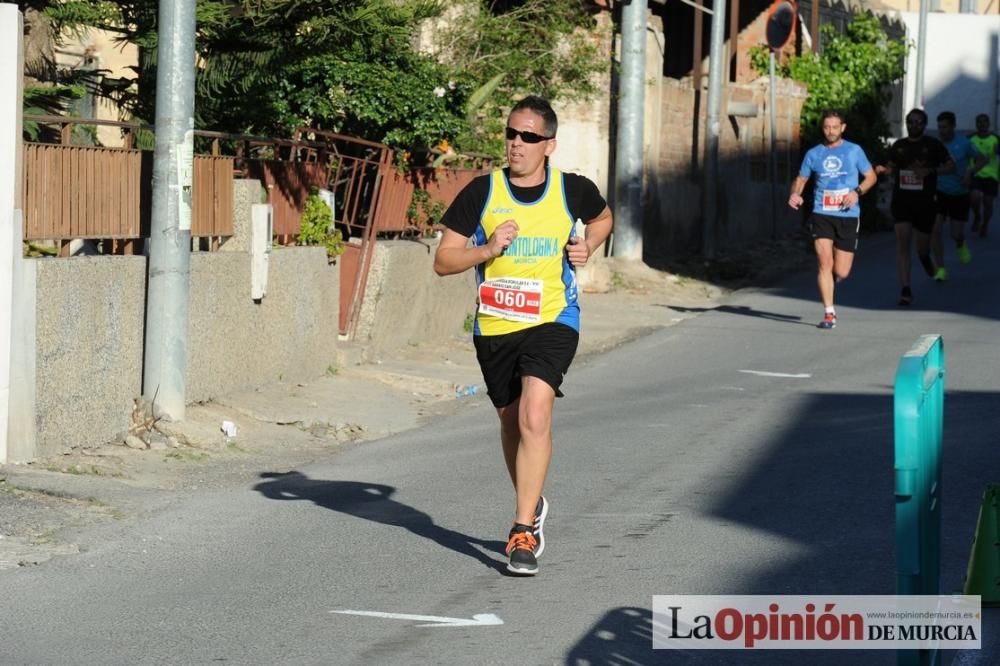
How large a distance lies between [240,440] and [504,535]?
3.08m

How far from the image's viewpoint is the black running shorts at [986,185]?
2670 centimetres

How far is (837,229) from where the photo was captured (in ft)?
52.3

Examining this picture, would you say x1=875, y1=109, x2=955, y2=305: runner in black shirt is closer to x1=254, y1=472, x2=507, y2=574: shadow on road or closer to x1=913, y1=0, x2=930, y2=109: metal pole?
x1=254, y1=472, x2=507, y2=574: shadow on road

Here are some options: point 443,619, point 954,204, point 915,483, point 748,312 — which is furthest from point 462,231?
point 954,204

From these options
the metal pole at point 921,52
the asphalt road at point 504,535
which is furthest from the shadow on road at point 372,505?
the metal pole at point 921,52

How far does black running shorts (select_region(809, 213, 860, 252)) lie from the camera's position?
52.2 ft

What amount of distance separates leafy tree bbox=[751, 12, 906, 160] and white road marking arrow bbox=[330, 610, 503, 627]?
24370 millimetres

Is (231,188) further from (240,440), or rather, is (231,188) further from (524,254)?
(524,254)

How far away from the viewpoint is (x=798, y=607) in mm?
6156

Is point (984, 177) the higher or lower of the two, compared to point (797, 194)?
higher

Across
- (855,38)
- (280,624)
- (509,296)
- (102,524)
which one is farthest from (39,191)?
(855,38)

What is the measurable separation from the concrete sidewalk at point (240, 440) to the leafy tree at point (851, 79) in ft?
47.7

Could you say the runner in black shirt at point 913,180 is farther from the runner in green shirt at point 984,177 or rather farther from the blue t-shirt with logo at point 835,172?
the runner in green shirt at point 984,177

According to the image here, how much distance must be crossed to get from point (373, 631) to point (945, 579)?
2289 millimetres
